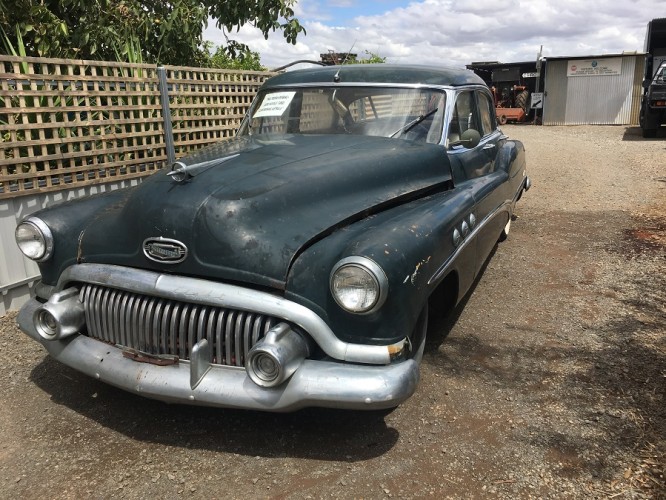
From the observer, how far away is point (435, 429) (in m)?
2.73

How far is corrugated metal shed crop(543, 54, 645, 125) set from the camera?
2091 centimetres

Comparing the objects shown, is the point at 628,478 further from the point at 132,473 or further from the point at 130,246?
the point at 130,246

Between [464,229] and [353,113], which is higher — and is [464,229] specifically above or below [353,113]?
below

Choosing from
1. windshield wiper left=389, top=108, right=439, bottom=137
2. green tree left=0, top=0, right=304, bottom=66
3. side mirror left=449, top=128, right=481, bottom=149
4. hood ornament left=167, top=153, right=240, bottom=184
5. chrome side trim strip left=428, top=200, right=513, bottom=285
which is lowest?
chrome side trim strip left=428, top=200, right=513, bottom=285

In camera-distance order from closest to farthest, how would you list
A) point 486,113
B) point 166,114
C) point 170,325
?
point 170,325 < point 486,113 < point 166,114

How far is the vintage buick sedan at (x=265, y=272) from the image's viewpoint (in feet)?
7.53

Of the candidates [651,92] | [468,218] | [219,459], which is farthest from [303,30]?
[651,92]

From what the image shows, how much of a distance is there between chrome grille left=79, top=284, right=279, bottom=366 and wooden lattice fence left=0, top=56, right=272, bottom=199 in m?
2.22

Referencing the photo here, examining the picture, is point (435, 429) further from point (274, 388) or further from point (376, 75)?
point (376, 75)

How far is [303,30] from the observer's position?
307 inches

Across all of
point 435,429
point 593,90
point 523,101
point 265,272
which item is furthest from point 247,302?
point 523,101

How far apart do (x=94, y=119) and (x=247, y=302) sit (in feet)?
12.1

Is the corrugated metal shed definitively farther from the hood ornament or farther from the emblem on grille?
the emblem on grille

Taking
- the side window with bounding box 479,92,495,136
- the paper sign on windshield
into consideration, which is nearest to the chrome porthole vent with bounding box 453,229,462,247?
the paper sign on windshield
